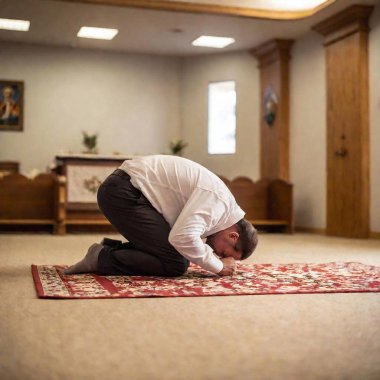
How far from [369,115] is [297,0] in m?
1.76

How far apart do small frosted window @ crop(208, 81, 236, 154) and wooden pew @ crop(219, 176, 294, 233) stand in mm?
1830

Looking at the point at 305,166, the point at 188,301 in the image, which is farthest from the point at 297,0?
the point at 188,301

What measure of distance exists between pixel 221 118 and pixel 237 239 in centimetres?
821

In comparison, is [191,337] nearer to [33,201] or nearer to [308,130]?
[33,201]

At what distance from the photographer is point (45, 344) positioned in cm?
205

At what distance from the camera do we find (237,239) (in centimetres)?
349

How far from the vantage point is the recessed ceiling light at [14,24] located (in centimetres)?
943

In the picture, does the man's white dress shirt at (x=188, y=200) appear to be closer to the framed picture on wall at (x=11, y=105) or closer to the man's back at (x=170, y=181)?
the man's back at (x=170, y=181)

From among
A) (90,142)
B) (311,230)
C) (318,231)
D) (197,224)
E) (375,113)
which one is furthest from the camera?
(90,142)

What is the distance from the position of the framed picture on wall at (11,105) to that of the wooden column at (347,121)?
16.0 ft

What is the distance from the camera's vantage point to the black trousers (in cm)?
357

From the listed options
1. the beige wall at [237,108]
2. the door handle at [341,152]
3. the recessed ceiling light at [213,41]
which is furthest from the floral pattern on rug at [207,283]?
the beige wall at [237,108]

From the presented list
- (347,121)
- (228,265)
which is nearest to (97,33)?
(347,121)

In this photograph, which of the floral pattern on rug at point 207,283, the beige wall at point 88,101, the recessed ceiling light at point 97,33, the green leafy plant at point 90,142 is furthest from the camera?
the beige wall at point 88,101
